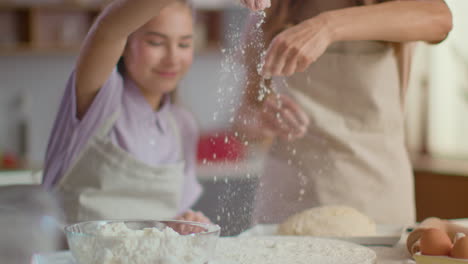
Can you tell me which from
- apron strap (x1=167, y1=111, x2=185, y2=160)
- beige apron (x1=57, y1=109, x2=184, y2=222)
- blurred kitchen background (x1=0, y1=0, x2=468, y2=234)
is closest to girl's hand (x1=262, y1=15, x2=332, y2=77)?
beige apron (x1=57, y1=109, x2=184, y2=222)

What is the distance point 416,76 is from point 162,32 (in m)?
2.82

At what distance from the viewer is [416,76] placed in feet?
12.5

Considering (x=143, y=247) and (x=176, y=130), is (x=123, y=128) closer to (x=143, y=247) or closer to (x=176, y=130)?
(x=176, y=130)

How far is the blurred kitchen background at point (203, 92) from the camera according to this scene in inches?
126

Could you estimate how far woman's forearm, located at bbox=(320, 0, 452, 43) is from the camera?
100 cm

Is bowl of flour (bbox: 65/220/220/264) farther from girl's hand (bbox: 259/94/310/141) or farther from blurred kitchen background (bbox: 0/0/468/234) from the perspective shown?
blurred kitchen background (bbox: 0/0/468/234)

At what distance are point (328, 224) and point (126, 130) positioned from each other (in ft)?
1.79

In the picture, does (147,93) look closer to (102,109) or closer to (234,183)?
(102,109)

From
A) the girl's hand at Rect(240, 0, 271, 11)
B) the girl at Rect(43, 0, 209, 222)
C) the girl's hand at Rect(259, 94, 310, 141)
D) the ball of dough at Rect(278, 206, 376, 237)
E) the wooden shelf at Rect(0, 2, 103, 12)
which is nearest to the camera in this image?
the girl's hand at Rect(240, 0, 271, 11)

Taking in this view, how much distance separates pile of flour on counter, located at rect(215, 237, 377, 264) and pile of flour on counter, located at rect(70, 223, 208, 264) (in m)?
0.08

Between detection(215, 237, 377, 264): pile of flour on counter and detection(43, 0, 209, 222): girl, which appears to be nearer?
detection(215, 237, 377, 264): pile of flour on counter

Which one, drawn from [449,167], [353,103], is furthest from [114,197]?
[449,167]

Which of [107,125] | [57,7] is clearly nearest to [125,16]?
[107,125]

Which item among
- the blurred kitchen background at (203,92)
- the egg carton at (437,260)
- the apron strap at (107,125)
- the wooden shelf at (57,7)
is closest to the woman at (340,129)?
the apron strap at (107,125)
